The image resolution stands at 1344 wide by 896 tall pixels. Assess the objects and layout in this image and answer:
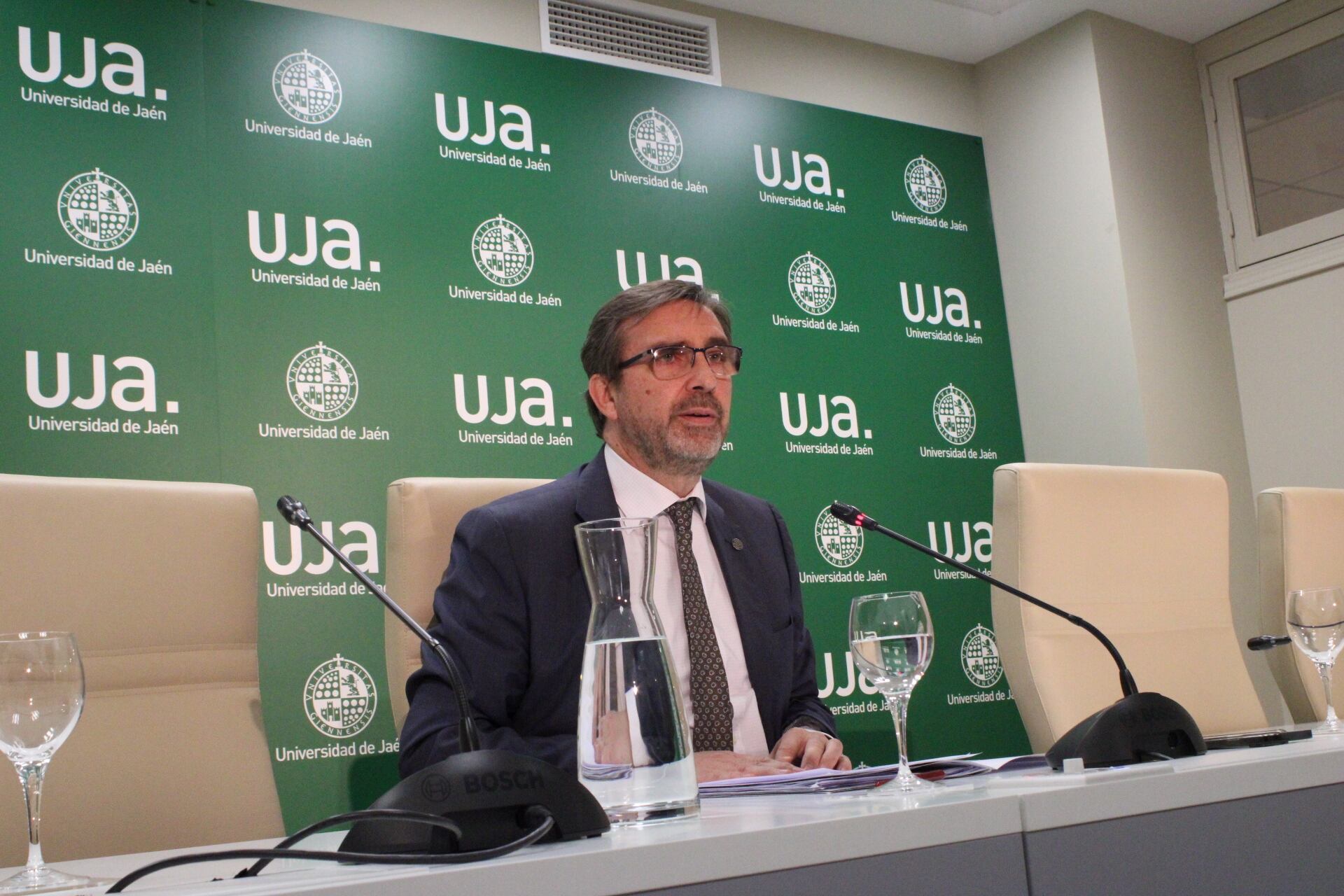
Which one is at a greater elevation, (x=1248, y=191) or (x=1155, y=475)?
(x=1248, y=191)

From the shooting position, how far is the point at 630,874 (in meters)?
0.59

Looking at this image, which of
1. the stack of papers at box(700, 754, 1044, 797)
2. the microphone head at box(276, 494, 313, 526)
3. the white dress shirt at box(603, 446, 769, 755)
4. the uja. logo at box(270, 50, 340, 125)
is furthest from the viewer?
the uja. logo at box(270, 50, 340, 125)

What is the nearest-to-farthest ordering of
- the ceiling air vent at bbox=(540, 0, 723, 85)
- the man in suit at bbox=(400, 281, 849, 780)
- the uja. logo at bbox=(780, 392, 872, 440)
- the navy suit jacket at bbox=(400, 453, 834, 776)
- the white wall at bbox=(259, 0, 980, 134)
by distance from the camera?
the navy suit jacket at bbox=(400, 453, 834, 776), the man in suit at bbox=(400, 281, 849, 780), the white wall at bbox=(259, 0, 980, 134), the ceiling air vent at bbox=(540, 0, 723, 85), the uja. logo at bbox=(780, 392, 872, 440)

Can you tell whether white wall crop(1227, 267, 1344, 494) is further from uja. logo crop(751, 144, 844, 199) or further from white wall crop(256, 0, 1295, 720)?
uja. logo crop(751, 144, 844, 199)

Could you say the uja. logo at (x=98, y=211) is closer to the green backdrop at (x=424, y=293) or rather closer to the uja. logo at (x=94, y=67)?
the green backdrop at (x=424, y=293)

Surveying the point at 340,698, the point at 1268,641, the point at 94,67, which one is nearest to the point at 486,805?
the point at 1268,641

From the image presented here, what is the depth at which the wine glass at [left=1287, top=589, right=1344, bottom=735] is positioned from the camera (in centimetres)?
164

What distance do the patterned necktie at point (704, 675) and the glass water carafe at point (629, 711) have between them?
0.91 metres

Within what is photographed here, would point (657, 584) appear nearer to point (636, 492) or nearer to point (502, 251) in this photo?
point (636, 492)

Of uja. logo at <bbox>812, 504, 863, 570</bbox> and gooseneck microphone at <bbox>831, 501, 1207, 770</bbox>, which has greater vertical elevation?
uja. logo at <bbox>812, 504, 863, 570</bbox>

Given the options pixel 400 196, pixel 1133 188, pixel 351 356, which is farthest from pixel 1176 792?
pixel 1133 188

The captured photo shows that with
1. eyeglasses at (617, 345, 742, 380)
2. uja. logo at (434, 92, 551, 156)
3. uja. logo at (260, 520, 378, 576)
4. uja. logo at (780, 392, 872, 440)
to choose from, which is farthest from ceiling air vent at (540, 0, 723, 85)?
eyeglasses at (617, 345, 742, 380)

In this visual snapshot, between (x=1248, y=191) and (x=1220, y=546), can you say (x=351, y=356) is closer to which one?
(x=1220, y=546)

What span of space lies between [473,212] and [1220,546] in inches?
79.6
